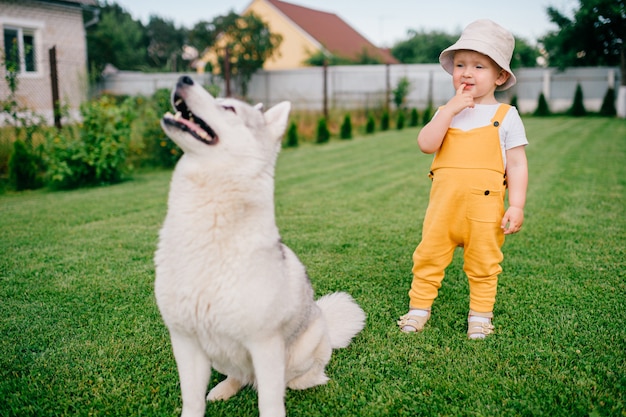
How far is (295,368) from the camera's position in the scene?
2.28m

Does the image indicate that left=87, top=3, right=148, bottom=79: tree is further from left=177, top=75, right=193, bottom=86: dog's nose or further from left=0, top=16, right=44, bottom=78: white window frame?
left=177, top=75, right=193, bottom=86: dog's nose

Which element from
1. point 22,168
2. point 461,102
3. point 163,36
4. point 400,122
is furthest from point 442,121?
point 163,36

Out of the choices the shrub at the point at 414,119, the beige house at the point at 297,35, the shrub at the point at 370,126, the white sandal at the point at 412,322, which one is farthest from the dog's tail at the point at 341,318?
the beige house at the point at 297,35

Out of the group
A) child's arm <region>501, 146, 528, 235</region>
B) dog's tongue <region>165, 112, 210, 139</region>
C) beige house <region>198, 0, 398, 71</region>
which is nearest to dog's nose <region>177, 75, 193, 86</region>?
dog's tongue <region>165, 112, 210, 139</region>

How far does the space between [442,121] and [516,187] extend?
1.90 ft

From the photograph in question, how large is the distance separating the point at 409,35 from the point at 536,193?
3413 cm

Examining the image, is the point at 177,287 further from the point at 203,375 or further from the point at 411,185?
the point at 411,185

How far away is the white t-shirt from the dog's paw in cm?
186

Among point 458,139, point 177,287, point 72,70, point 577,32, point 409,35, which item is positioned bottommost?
point 177,287

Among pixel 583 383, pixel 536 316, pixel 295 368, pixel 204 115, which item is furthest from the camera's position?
pixel 536 316

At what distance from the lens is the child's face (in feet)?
9.43

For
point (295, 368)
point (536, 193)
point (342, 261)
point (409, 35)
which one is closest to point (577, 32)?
point (409, 35)

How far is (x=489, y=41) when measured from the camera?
2.82m

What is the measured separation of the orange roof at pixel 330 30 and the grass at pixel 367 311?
24696 mm
